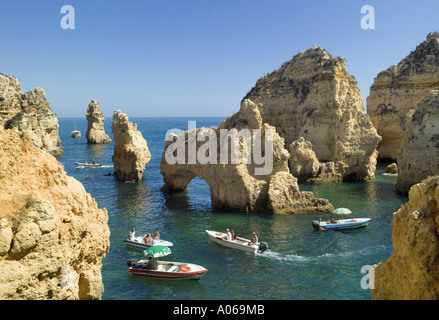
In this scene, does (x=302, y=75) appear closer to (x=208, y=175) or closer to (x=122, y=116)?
(x=122, y=116)

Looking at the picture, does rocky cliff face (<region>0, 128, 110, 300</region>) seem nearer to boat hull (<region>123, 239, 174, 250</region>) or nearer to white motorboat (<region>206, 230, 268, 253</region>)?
boat hull (<region>123, 239, 174, 250</region>)

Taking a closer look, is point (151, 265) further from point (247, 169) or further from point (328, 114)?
A: point (328, 114)

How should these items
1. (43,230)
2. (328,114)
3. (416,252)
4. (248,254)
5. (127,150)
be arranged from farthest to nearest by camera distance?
1. (328,114)
2. (127,150)
3. (248,254)
4. (43,230)
5. (416,252)

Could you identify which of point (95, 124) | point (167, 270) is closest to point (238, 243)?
point (167, 270)

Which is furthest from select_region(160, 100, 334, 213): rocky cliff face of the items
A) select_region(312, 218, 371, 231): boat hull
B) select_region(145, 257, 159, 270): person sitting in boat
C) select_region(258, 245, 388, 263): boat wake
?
select_region(145, 257, 159, 270): person sitting in boat

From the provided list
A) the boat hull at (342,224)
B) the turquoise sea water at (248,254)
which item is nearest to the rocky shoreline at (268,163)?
the turquoise sea water at (248,254)
